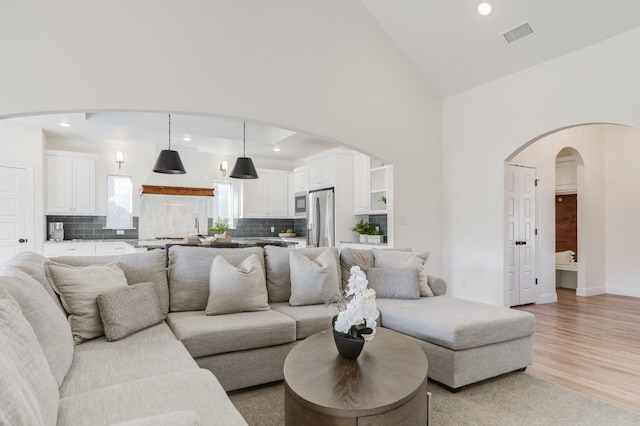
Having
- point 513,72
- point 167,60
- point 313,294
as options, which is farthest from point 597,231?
point 167,60

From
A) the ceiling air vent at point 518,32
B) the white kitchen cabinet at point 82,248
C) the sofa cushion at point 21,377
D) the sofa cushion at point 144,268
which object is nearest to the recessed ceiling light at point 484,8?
the ceiling air vent at point 518,32

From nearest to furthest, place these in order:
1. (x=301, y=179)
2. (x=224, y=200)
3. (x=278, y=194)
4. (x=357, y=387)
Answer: (x=357, y=387)
(x=301, y=179)
(x=224, y=200)
(x=278, y=194)

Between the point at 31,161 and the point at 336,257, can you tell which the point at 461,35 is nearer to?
the point at 336,257

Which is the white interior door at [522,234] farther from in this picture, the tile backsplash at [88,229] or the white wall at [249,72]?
the tile backsplash at [88,229]

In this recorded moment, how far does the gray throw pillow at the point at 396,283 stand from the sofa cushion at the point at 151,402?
217 centimetres

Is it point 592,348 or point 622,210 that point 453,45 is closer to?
point 592,348

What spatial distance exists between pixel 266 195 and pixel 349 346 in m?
6.70

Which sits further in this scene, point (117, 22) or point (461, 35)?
point (461, 35)

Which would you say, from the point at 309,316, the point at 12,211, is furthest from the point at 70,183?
the point at 309,316

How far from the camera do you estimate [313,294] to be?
3.28 m

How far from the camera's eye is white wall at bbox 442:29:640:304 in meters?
3.82

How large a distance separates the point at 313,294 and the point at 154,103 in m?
2.56

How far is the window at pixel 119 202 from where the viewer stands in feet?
23.2

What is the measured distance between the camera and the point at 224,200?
A: 8.33m
